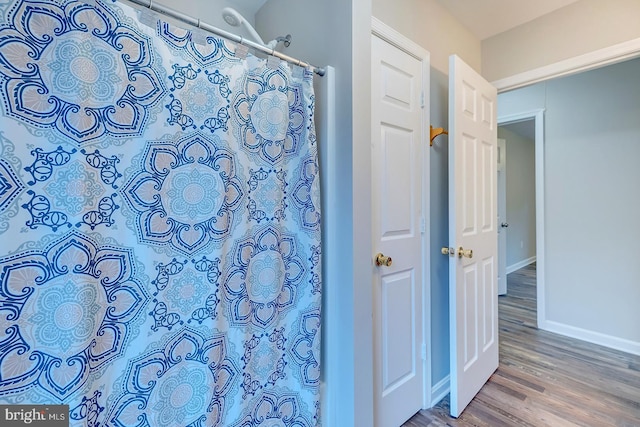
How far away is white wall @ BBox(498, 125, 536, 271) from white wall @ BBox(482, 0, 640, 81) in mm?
2765

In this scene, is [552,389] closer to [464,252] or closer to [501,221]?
[464,252]

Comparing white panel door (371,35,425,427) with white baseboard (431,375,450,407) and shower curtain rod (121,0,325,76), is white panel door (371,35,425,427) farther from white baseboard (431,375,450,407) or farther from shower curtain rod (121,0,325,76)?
shower curtain rod (121,0,325,76)

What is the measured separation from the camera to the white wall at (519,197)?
187 inches

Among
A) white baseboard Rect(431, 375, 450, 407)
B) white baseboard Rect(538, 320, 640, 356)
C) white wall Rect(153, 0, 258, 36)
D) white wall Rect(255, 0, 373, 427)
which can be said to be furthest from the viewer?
white baseboard Rect(538, 320, 640, 356)

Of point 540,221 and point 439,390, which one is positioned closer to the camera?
point 439,390

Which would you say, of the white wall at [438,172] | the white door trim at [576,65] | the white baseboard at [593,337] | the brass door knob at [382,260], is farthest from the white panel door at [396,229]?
the white baseboard at [593,337]

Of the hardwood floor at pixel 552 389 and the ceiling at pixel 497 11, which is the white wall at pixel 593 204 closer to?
the hardwood floor at pixel 552 389

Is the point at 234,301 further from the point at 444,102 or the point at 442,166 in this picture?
the point at 444,102

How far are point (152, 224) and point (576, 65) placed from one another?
2502 millimetres

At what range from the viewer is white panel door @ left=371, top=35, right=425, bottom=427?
56.6 inches

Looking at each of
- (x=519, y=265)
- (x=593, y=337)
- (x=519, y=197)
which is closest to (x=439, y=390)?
(x=593, y=337)

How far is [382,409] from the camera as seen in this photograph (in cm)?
145

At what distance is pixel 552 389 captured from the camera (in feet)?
6.07

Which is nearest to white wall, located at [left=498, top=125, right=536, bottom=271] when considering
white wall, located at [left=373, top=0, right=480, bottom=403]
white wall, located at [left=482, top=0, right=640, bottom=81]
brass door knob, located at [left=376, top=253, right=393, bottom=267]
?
white wall, located at [left=482, top=0, right=640, bottom=81]
